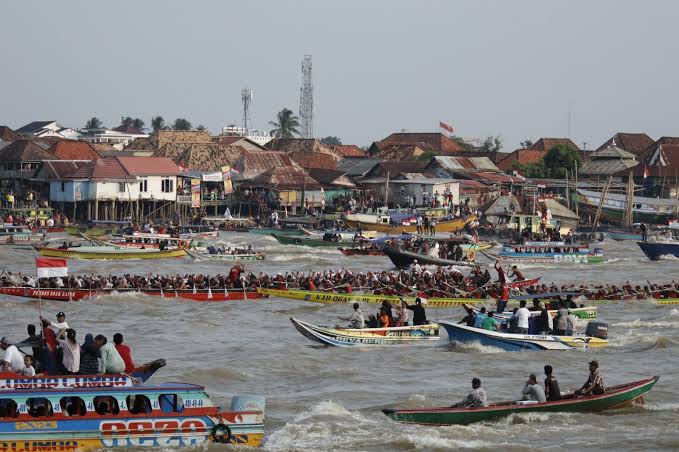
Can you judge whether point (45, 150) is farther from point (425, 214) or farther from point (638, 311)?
point (638, 311)

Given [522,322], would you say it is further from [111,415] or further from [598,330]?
[111,415]

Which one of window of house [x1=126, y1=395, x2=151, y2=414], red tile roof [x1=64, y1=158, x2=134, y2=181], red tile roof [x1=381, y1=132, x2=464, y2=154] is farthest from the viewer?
red tile roof [x1=381, y1=132, x2=464, y2=154]

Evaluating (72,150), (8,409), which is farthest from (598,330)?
(72,150)

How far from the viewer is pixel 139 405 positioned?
1805cm

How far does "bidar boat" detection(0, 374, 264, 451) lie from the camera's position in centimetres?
1752

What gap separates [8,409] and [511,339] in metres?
13.5

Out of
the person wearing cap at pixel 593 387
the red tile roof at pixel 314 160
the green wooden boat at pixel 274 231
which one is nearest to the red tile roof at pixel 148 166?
the green wooden boat at pixel 274 231

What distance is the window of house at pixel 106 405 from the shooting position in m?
17.9

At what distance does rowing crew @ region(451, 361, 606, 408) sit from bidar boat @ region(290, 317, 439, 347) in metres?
7.10

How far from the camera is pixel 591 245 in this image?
71.8 metres

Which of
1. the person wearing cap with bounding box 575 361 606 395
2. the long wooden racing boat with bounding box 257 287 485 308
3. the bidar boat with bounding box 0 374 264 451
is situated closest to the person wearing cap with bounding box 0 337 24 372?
the bidar boat with bounding box 0 374 264 451

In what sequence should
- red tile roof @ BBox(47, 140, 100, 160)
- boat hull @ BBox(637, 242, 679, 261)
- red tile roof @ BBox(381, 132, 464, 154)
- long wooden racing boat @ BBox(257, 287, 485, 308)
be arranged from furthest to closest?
red tile roof @ BBox(381, 132, 464, 154)
red tile roof @ BBox(47, 140, 100, 160)
boat hull @ BBox(637, 242, 679, 261)
long wooden racing boat @ BBox(257, 287, 485, 308)

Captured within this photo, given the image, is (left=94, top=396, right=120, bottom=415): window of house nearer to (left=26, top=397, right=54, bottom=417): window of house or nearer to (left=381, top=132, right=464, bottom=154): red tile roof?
(left=26, top=397, right=54, bottom=417): window of house

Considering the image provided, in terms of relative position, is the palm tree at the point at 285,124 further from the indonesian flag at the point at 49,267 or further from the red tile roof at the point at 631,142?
the indonesian flag at the point at 49,267
